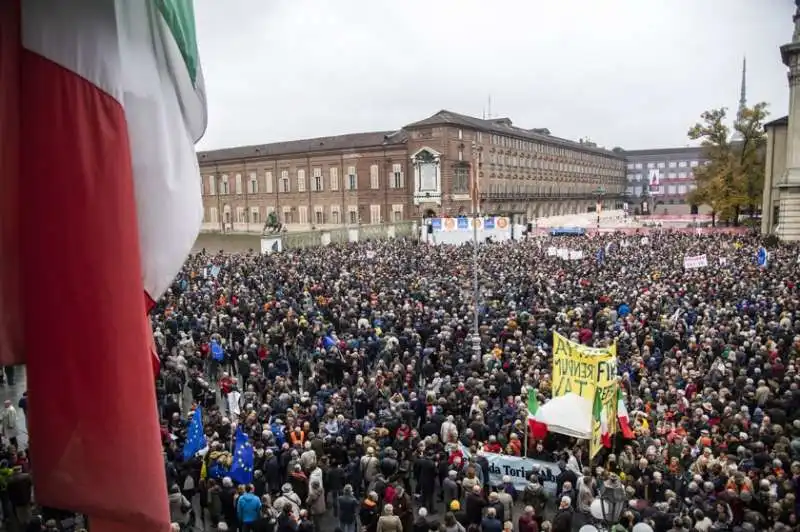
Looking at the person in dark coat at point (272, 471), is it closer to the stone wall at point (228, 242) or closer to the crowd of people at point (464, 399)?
the crowd of people at point (464, 399)

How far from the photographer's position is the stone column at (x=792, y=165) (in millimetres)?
42969

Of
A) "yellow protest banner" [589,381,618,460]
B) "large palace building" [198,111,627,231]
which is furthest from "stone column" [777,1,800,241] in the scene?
"yellow protest banner" [589,381,618,460]

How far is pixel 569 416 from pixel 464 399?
2.74 metres

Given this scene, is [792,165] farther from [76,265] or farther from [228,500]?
[76,265]

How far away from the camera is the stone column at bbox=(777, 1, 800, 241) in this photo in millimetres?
42969

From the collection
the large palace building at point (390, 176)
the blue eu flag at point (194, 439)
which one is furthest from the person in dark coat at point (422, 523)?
the large palace building at point (390, 176)

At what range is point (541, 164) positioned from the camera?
85.9 m

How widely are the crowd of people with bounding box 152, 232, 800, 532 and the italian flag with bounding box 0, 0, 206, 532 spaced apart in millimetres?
5690

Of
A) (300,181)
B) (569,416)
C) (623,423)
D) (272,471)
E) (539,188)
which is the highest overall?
(300,181)

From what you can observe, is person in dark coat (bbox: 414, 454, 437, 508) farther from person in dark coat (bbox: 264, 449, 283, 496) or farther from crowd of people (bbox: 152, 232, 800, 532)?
person in dark coat (bbox: 264, 449, 283, 496)

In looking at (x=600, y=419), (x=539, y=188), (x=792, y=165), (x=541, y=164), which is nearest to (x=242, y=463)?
(x=600, y=419)

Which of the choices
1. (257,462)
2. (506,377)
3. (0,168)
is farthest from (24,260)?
(506,377)

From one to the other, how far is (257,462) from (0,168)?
8.31m

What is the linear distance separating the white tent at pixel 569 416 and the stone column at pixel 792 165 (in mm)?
38548
